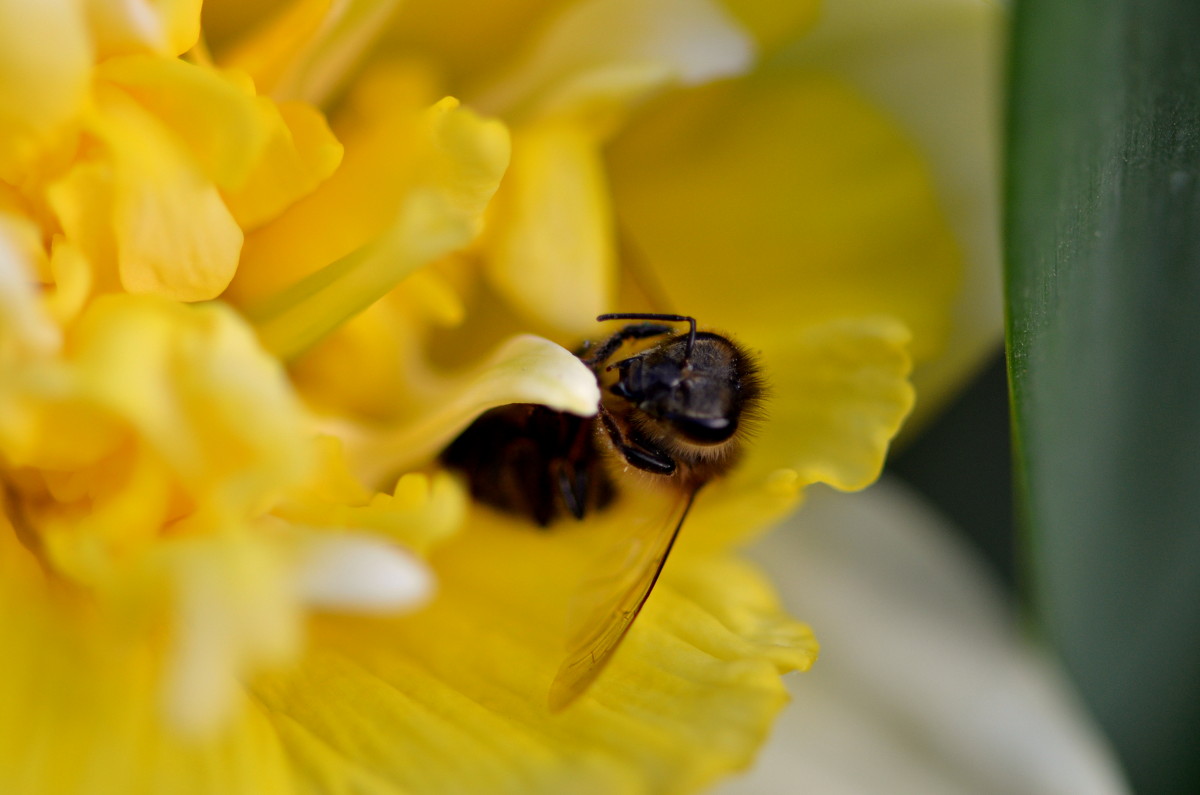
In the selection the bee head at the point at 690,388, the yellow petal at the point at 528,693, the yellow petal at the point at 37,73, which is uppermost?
the yellow petal at the point at 37,73

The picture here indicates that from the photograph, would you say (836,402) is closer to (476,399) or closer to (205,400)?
(476,399)

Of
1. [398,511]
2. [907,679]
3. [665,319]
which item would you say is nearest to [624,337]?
[665,319]

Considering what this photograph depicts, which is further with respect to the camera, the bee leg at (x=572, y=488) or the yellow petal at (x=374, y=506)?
the bee leg at (x=572, y=488)

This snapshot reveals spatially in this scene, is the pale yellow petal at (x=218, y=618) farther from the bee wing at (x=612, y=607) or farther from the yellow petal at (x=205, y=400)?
the bee wing at (x=612, y=607)

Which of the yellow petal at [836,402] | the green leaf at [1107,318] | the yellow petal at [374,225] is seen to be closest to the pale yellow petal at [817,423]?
the yellow petal at [836,402]

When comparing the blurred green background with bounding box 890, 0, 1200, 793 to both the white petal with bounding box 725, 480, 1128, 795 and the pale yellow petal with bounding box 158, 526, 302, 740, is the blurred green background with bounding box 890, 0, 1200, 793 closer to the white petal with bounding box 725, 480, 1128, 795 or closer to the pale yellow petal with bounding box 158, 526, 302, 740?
the white petal with bounding box 725, 480, 1128, 795
